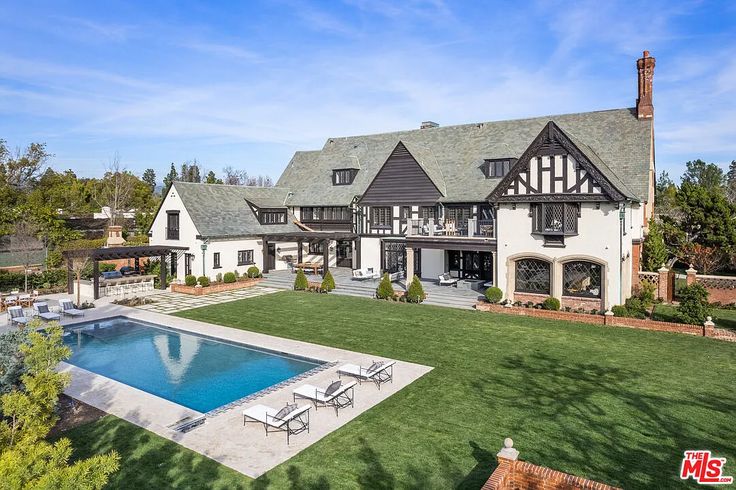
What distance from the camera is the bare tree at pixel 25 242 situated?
31.6 metres

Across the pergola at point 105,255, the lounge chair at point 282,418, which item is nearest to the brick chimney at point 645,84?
the lounge chair at point 282,418

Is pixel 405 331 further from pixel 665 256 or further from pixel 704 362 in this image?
pixel 665 256

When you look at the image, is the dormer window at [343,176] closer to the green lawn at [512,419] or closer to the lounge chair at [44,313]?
the green lawn at [512,419]

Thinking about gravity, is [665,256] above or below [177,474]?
above

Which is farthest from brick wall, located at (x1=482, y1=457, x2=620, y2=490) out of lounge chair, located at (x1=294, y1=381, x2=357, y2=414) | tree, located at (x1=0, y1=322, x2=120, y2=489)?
tree, located at (x1=0, y1=322, x2=120, y2=489)

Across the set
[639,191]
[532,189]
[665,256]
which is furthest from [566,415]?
[665,256]

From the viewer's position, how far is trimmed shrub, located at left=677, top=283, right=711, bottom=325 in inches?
751

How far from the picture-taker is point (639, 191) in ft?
82.8

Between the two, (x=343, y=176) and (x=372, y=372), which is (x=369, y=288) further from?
(x=372, y=372)

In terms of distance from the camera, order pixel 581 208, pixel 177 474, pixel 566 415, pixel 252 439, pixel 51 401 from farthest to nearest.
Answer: pixel 581 208, pixel 566 415, pixel 252 439, pixel 177 474, pixel 51 401

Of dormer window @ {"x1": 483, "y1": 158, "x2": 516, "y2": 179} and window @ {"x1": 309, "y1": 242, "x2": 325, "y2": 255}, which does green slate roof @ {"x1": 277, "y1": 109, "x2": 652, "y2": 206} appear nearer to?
dormer window @ {"x1": 483, "y1": 158, "x2": 516, "y2": 179}

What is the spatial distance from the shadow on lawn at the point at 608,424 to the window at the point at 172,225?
2632 cm

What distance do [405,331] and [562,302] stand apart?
8.59m

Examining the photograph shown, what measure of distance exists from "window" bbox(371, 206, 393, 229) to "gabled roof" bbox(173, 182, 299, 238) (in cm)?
774
